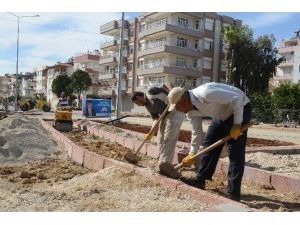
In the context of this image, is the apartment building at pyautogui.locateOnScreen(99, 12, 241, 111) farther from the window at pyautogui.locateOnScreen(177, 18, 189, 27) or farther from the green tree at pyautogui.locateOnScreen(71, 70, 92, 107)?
the green tree at pyautogui.locateOnScreen(71, 70, 92, 107)

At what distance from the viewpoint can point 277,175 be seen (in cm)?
585

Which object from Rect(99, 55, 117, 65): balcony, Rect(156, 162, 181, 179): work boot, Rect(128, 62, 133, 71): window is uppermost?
Rect(99, 55, 117, 65): balcony

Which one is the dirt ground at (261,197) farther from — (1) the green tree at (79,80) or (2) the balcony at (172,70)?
(1) the green tree at (79,80)

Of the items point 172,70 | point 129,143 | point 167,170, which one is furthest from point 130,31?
point 167,170

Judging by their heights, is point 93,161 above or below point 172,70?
below

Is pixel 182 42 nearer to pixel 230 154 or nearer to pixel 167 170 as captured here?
pixel 167 170

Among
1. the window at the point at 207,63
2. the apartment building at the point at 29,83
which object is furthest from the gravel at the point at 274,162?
the apartment building at the point at 29,83

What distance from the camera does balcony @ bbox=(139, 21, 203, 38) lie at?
4816 centimetres

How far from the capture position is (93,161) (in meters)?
7.25

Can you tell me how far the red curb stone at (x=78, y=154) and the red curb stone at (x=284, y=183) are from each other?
138 inches

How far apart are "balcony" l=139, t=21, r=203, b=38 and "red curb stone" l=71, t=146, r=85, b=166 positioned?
40523 mm

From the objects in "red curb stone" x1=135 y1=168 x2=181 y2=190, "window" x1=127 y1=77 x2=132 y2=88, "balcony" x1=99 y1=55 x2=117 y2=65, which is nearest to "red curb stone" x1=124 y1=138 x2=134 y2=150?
"red curb stone" x1=135 y1=168 x2=181 y2=190

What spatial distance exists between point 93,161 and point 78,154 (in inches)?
43.2

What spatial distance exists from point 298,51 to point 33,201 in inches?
2464
